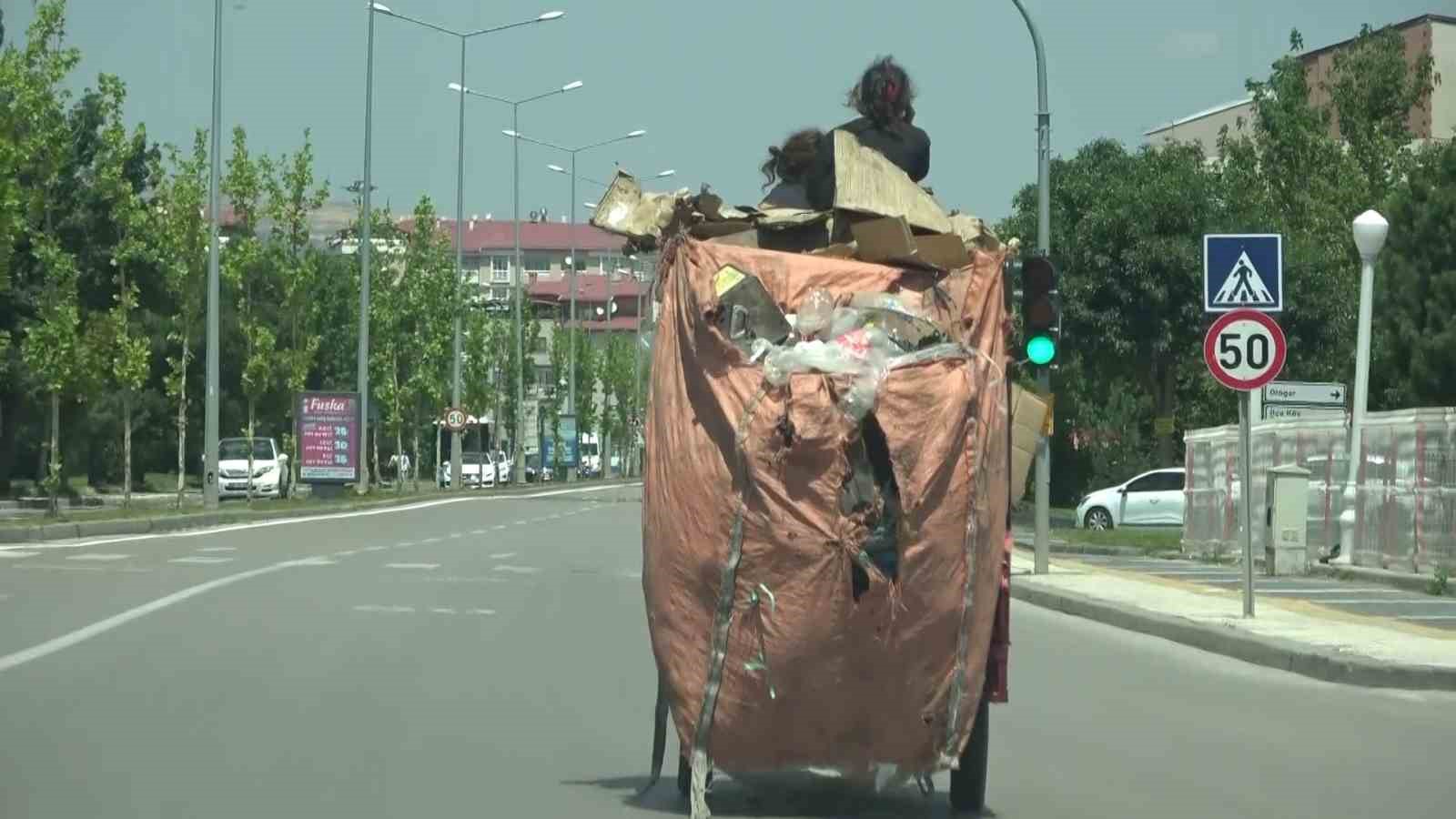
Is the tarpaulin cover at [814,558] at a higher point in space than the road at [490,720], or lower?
higher

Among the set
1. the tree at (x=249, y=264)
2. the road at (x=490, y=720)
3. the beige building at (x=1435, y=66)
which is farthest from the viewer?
the beige building at (x=1435, y=66)

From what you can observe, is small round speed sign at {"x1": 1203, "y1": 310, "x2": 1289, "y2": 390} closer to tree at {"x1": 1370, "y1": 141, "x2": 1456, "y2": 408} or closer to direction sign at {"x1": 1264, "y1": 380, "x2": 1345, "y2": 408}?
direction sign at {"x1": 1264, "y1": 380, "x2": 1345, "y2": 408}

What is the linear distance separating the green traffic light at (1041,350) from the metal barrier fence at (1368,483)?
5.27 metres

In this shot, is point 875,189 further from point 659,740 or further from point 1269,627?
point 1269,627

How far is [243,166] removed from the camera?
5025 centimetres

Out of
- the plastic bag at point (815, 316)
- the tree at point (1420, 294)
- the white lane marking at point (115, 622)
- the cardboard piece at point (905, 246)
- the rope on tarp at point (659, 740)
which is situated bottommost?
Answer: the white lane marking at point (115, 622)

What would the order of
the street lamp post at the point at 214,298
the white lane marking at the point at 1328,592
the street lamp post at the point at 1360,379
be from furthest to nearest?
1. the street lamp post at the point at 214,298
2. the street lamp post at the point at 1360,379
3. the white lane marking at the point at 1328,592

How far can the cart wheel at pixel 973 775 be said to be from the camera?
7.63m

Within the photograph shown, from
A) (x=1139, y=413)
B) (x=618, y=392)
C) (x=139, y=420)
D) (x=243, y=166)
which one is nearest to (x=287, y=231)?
(x=243, y=166)

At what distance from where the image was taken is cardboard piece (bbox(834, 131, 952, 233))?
750 centimetres

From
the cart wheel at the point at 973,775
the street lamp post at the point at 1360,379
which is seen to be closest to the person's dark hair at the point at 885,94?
the cart wheel at the point at 973,775

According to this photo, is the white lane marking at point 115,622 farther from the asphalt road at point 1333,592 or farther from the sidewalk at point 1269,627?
the asphalt road at point 1333,592

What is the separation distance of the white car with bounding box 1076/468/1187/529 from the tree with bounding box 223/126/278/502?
19.0 m

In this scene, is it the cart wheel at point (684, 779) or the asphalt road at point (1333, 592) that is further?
the asphalt road at point (1333, 592)
